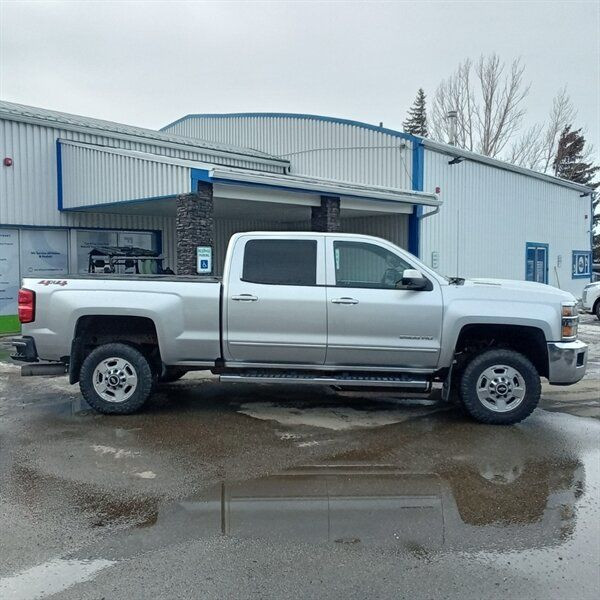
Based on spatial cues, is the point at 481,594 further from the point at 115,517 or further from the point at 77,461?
the point at 77,461

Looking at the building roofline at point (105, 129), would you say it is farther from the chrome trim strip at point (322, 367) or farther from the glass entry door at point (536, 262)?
the glass entry door at point (536, 262)

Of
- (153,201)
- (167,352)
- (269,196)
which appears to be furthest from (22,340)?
(269,196)

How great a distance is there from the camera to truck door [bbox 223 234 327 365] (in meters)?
6.57

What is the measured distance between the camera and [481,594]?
3238 mm

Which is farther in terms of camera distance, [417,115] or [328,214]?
[417,115]

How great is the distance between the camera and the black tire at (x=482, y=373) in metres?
6.43

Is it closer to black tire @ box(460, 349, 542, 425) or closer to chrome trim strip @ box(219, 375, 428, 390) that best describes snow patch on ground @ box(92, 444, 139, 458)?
chrome trim strip @ box(219, 375, 428, 390)

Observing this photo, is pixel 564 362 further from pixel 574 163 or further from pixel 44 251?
pixel 574 163

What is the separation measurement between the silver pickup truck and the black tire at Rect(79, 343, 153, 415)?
0.01 m

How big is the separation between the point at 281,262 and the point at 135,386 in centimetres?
212

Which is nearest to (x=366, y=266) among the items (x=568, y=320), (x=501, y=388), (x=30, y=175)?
(x=501, y=388)

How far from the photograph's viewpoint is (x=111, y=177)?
1378cm

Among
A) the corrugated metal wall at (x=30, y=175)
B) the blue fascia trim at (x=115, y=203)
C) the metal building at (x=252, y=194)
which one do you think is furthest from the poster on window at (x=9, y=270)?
the blue fascia trim at (x=115, y=203)

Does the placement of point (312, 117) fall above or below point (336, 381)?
above
